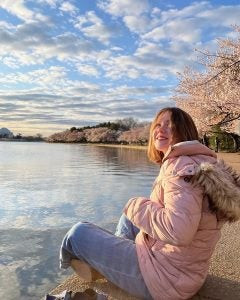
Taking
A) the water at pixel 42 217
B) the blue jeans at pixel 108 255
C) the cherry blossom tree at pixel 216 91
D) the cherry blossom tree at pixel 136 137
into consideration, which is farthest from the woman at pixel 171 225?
the cherry blossom tree at pixel 136 137

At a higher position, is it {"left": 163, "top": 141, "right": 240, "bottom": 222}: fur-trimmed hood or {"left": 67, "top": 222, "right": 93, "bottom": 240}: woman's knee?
{"left": 163, "top": 141, "right": 240, "bottom": 222}: fur-trimmed hood

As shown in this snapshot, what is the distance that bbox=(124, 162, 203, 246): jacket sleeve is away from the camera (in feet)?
8.60

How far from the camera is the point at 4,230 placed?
21.3 ft

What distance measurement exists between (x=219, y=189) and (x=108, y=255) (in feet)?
3.17

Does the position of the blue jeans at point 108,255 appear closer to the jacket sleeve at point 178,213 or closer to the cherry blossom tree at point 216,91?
the jacket sleeve at point 178,213

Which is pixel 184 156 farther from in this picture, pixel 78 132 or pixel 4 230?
pixel 78 132

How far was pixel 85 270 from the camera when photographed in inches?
131

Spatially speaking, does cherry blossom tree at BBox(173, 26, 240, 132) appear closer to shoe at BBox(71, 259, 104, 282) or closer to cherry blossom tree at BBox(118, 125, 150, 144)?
shoe at BBox(71, 259, 104, 282)

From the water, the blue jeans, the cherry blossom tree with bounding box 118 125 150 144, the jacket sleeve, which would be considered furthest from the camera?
the cherry blossom tree with bounding box 118 125 150 144

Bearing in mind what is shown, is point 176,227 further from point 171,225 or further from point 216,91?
point 216,91

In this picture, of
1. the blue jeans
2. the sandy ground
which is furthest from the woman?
the sandy ground

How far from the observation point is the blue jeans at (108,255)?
10.0 ft

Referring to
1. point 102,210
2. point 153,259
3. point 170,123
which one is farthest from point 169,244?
point 102,210

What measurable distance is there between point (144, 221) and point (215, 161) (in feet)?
1.93
